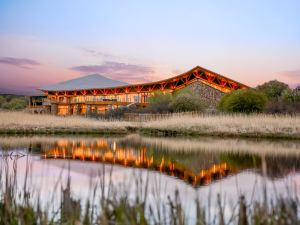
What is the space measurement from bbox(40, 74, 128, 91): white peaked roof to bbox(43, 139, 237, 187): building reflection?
166ft

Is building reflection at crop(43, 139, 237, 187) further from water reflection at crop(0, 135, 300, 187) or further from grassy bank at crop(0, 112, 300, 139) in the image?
grassy bank at crop(0, 112, 300, 139)

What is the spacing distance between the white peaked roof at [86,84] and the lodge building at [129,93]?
0.71 ft

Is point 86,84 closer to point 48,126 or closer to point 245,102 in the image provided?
point 245,102

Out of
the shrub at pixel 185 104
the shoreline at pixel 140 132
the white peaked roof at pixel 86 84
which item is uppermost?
the white peaked roof at pixel 86 84

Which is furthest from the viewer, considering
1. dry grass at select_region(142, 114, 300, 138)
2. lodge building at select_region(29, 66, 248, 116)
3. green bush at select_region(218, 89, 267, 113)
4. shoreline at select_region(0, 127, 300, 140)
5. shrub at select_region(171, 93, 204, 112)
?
lodge building at select_region(29, 66, 248, 116)

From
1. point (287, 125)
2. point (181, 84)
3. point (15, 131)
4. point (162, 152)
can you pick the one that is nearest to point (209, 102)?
point (181, 84)

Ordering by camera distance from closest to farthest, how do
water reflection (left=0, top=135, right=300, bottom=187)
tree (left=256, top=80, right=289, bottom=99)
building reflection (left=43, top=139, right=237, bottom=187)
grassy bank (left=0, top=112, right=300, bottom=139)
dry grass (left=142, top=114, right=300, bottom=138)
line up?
building reflection (left=43, top=139, right=237, bottom=187) < water reflection (left=0, top=135, right=300, bottom=187) < dry grass (left=142, top=114, right=300, bottom=138) < grassy bank (left=0, top=112, right=300, bottom=139) < tree (left=256, top=80, right=289, bottom=99)

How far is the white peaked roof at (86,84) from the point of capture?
63588 millimetres

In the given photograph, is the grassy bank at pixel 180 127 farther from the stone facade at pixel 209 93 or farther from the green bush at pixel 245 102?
the stone facade at pixel 209 93

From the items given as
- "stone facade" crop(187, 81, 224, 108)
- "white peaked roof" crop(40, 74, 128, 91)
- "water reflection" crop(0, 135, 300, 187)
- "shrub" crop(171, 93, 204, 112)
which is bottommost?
"water reflection" crop(0, 135, 300, 187)

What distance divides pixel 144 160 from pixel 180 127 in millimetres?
10175

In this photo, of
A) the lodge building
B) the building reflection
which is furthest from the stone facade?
the building reflection

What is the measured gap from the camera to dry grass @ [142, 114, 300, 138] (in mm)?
17047

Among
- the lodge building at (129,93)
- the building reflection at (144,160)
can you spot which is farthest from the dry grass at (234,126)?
the lodge building at (129,93)
